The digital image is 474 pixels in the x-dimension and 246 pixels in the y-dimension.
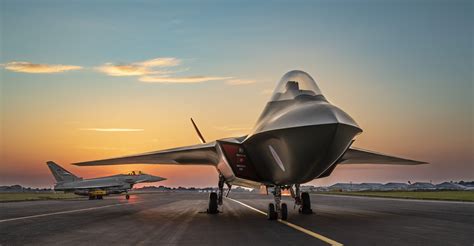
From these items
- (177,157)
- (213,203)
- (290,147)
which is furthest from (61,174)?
(290,147)

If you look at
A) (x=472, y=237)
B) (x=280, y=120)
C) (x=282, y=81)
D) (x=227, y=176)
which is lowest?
(x=472, y=237)

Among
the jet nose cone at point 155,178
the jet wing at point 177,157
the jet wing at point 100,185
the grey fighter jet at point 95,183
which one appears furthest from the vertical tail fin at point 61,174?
the jet wing at point 177,157

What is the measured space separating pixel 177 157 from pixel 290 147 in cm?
889

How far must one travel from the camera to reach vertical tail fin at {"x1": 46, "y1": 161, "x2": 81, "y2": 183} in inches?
2136

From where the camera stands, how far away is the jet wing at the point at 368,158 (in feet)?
52.8

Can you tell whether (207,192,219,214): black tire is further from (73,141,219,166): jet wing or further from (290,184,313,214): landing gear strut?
(290,184,313,214): landing gear strut

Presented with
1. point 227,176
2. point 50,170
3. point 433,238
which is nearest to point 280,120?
point 433,238

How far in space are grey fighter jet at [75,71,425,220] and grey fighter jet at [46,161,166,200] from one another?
1343 inches

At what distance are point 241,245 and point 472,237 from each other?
4779 millimetres

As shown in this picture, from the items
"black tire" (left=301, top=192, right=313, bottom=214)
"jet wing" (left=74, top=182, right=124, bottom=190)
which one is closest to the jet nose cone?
"jet wing" (left=74, top=182, right=124, bottom=190)

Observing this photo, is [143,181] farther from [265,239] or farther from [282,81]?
[265,239]

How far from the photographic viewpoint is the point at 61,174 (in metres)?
54.9

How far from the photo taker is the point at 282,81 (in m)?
14.0

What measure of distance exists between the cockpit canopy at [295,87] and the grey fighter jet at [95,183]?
37.4m
